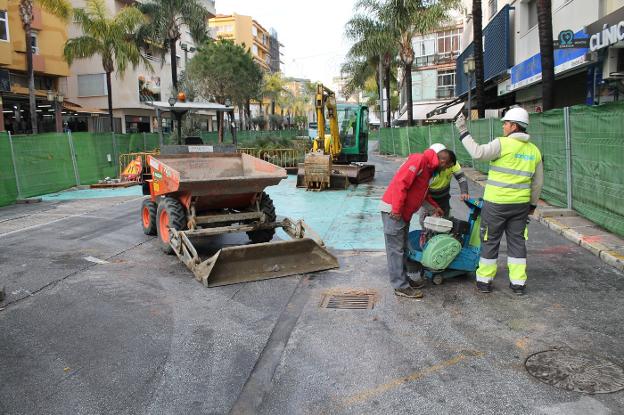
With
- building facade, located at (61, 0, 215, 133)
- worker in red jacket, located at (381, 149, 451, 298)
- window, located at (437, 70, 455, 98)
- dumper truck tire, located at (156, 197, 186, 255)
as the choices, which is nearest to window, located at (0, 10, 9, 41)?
building facade, located at (61, 0, 215, 133)

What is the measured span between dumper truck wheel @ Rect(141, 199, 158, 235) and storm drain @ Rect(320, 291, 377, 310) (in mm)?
4129

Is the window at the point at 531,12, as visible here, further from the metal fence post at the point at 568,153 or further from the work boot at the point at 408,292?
the work boot at the point at 408,292

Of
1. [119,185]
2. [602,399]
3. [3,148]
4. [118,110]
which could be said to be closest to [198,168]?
[602,399]

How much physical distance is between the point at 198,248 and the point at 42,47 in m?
28.4

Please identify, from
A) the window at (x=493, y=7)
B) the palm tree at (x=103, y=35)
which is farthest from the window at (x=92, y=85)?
the window at (x=493, y=7)

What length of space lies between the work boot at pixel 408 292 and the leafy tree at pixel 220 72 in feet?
92.0

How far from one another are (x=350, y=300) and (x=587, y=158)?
18.5 feet

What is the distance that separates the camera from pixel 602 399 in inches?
138

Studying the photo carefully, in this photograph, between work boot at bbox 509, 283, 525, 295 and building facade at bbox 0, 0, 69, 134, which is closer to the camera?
work boot at bbox 509, 283, 525, 295

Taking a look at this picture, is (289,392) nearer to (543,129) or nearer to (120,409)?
(120,409)

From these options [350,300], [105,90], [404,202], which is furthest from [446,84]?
[350,300]

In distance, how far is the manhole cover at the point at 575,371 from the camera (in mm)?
3666

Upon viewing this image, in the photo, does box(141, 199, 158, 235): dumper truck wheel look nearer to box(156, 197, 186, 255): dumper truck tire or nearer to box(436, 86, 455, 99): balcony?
box(156, 197, 186, 255): dumper truck tire

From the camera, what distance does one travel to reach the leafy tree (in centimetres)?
3222
